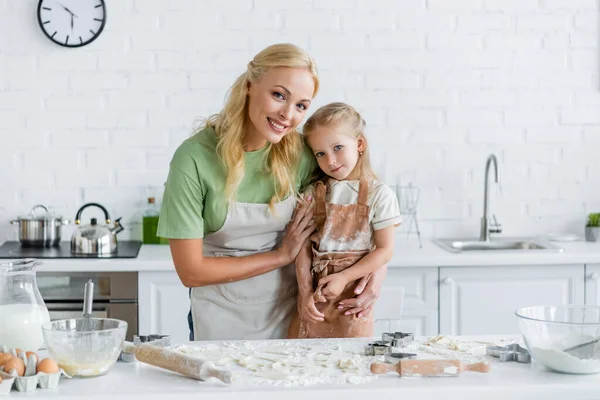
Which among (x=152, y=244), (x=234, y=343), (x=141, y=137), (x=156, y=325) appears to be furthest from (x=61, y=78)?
(x=234, y=343)

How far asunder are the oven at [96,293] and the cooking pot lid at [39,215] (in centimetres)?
41

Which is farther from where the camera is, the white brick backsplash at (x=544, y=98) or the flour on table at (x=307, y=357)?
the white brick backsplash at (x=544, y=98)

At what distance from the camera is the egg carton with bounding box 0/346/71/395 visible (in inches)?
67.7

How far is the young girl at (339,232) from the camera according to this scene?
2.61 meters

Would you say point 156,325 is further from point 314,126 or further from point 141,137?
point 314,126

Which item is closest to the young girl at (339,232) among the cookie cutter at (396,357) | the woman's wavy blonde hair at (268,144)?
the woman's wavy blonde hair at (268,144)

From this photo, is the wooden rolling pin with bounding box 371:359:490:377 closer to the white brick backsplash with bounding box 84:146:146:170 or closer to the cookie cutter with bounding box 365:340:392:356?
→ the cookie cutter with bounding box 365:340:392:356

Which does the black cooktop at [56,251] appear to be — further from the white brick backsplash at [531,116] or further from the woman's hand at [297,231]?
the white brick backsplash at [531,116]

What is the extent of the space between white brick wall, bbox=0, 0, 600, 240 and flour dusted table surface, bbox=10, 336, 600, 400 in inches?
99.2

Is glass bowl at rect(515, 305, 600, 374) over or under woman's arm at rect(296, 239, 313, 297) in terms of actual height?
under

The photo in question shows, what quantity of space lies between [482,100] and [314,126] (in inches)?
76.0

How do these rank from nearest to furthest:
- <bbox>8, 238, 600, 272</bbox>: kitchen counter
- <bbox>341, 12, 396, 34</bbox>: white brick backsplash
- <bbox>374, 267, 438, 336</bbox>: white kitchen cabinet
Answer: <bbox>8, 238, 600, 272</bbox>: kitchen counter < <bbox>374, 267, 438, 336</bbox>: white kitchen cabinet < <bbox>341, 12, 396, 34</bbox>: white brick backsplash

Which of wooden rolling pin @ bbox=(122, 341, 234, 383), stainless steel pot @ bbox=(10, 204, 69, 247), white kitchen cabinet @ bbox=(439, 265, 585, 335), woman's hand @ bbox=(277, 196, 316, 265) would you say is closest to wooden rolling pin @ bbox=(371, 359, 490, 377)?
wooden rolling pin @ bbox=(122, 341, 234, 383)

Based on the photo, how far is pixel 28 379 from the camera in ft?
5.71
